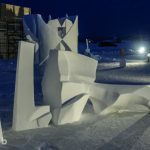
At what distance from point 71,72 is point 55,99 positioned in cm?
74

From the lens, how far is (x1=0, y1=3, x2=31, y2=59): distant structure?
29172 mm

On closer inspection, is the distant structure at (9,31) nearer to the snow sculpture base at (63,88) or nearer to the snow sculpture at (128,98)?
the snow sculpture at (128,98)

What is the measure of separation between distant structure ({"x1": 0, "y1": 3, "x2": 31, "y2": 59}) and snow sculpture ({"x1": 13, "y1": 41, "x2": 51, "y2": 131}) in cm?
2157

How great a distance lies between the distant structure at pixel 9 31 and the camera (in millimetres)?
29172

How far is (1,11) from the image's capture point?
1195 inches

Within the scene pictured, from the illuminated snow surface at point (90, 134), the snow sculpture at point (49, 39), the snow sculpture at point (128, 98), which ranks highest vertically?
the snow sculpture at point (49, 39)

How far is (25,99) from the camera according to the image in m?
7.34

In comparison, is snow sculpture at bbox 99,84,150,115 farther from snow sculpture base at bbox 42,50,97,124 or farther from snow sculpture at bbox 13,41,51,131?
snow sculpture at bbox 13,41,51,131

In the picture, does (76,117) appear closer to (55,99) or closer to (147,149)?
(55,99)

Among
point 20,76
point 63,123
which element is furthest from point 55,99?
point 20,76

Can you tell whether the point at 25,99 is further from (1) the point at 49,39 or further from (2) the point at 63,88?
(1) the point at 49,39

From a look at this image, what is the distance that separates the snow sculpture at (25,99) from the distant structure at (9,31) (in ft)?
70.8

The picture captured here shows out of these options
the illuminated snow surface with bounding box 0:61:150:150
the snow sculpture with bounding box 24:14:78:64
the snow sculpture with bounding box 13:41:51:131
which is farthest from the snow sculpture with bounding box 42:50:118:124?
the snow sculpture with bounding box 24:14:78:64

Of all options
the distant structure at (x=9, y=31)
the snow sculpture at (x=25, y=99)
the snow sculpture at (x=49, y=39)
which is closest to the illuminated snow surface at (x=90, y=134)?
the snow sculpture at (x=25, y=99)
